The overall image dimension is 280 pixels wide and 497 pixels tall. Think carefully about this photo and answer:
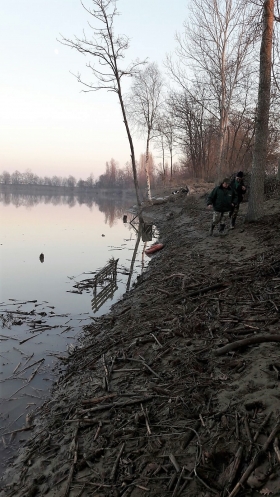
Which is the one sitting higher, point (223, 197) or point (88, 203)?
point (223, 197)

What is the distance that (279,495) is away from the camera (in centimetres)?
195

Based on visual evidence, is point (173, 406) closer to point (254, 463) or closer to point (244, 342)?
point (254, 463)

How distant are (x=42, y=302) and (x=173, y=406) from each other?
240 inches

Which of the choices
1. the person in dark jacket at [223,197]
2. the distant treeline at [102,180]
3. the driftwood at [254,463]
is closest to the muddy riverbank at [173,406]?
the driftwood at [254,463]

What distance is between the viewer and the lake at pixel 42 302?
466 cm

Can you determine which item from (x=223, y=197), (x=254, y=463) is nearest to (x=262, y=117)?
(x=223, y=197)

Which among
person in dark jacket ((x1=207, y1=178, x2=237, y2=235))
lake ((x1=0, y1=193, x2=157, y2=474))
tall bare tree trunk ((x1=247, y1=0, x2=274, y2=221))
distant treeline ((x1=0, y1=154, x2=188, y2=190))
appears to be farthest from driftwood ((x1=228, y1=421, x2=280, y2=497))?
distant treeline ((x1=0, y1=154, x2=188, y2=190))

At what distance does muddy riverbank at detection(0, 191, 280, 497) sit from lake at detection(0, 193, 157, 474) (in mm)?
362

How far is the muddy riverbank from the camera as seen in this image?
2387mm

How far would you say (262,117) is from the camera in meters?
10.4

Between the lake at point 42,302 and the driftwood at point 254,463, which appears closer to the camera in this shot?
the driftwood at point 254,463

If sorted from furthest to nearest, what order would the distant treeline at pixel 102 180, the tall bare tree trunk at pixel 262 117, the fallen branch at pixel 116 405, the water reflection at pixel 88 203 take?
the distant treeline at pixel 102 180
the water reflection at pixel 88 203
the tall bare tree trunk at pixel 262 117
the fallen branch at pixel 116 405

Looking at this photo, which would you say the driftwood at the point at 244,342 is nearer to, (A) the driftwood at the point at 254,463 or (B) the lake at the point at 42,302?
(A) the driftwood at the point at 254,463

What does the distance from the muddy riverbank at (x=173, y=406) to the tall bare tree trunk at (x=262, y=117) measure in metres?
5.58
